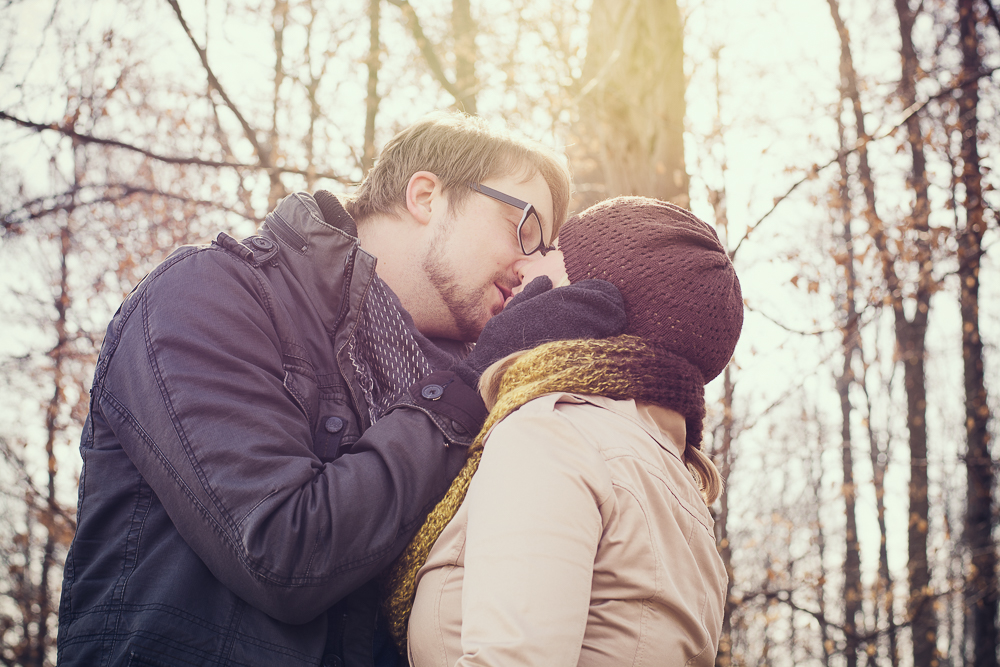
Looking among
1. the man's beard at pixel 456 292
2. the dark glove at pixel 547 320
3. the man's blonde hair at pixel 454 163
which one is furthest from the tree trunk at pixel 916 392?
the dark glove at pixel 547 320

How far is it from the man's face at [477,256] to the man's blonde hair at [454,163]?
0.07 metres

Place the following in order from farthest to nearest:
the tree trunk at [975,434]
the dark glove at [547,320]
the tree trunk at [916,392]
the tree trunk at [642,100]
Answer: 1. the tree trunk at [916,392]
2. the tree trunk at [975,434]
3. the tree trunk at [642,100]
4. the dark glove at [547,320]

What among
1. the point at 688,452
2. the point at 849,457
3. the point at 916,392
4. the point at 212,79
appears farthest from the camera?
the point at 849,457

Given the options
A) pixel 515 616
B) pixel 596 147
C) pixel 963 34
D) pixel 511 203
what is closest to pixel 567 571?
pixel 515 616

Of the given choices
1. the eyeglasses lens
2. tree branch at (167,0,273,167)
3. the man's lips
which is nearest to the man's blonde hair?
the eyeglasses lens

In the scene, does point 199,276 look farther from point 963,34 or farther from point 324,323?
point 963,34

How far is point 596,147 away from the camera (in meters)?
3.75

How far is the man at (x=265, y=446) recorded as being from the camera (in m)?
1.47

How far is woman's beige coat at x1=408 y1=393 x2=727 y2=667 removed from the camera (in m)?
1.22

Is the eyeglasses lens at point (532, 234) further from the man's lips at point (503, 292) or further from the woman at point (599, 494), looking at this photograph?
the woman at point (599, 494)

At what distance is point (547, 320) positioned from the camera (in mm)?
1742

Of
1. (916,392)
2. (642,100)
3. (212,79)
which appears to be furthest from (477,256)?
(916,392)

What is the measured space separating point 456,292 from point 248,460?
1.18m

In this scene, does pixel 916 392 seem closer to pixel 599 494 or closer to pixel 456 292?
pixel 456 292
